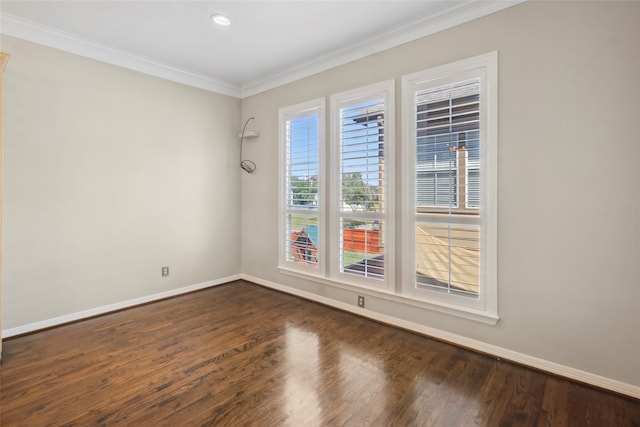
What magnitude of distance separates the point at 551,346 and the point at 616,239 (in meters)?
0.84

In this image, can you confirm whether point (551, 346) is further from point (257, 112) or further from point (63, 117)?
point (63, 117)

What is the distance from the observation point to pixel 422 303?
2.79m

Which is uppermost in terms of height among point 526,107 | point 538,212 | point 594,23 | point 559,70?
point 594,23

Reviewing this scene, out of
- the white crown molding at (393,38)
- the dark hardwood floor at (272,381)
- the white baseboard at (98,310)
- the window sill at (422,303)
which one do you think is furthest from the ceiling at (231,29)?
the dark hardwood floor at (272,381)

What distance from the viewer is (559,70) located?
2131 mm

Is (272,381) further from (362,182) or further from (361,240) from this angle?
(362,182)

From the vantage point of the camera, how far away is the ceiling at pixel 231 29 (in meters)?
2.52

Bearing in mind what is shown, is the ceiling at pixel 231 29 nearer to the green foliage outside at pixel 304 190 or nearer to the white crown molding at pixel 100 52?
the white crown molding at pixel 100 52

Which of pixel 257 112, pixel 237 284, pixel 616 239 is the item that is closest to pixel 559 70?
pixel 616 239

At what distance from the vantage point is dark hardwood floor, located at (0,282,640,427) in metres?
1.77

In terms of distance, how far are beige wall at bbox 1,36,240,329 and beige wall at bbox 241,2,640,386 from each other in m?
3.07

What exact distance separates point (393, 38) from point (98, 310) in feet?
13.2

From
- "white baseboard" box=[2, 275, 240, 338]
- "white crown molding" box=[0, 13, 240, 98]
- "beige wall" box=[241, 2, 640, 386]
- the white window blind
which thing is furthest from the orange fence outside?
"white crown molding" box=[0, 13, 240, 98]

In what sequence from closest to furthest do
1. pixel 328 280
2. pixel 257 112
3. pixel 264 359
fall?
pixel 264 359 < pixel 328 280 < pixel 257 112
